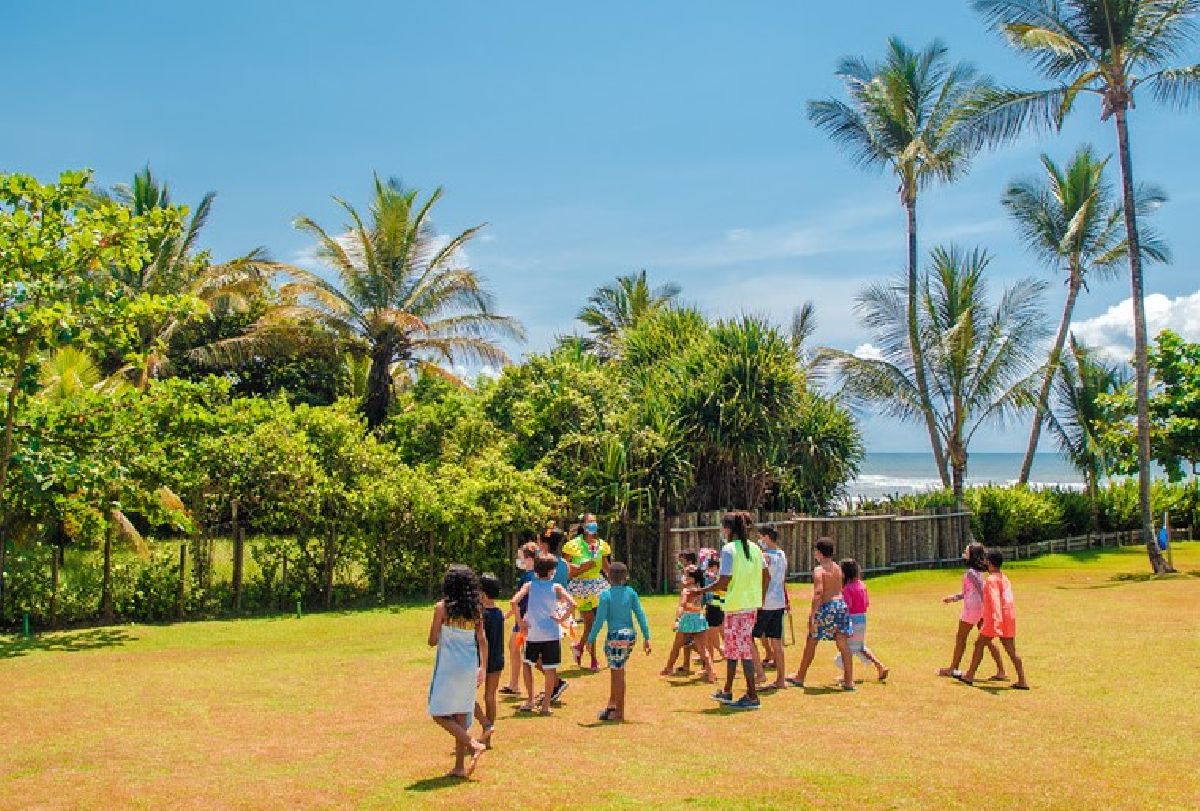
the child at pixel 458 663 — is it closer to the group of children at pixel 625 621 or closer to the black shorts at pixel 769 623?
the group of children at pixel 625 621

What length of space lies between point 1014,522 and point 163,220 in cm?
2271

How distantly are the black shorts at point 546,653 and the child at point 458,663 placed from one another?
5.77ft

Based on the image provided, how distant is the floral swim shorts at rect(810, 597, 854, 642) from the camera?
396 inches

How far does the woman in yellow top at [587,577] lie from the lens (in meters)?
11.0

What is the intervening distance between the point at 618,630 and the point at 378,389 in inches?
816

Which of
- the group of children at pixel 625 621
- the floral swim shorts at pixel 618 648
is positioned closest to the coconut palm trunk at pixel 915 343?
the group of children at pixel 625 621

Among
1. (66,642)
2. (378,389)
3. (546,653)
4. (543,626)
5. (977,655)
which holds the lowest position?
(66,642)

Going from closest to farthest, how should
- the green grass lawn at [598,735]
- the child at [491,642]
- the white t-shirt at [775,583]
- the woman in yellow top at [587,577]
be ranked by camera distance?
the green grass lawn at [598,735]
the child at [491,642]
the white t-shirt at [775,583]
the woman in yellow top at [587,577]

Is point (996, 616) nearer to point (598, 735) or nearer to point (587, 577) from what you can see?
point (587, 577)

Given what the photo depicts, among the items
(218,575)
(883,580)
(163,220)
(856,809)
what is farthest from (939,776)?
(883,580)

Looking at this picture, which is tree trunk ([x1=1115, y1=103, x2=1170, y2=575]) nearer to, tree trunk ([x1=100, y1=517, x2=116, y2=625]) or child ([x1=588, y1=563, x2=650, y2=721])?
child ([x1=588, y1=563, x2=650, y2=721])

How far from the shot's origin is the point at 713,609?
10.7 m

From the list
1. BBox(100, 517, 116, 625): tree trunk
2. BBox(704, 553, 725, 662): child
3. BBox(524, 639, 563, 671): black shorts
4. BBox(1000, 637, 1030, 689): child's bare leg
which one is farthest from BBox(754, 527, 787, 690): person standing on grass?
BBox(100, 517, 116, 625): tree trunk

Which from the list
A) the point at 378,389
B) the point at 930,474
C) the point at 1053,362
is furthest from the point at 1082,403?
the point at 930,474
